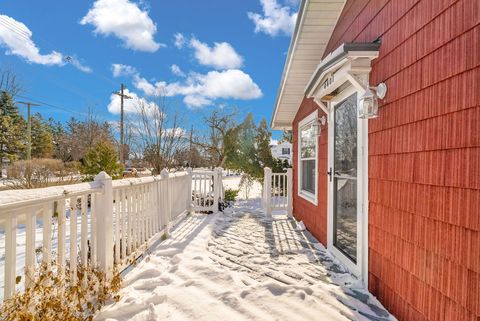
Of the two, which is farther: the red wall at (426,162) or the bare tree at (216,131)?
the bare tree at (216,131)

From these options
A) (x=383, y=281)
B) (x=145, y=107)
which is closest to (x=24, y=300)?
(x=383, y=281)

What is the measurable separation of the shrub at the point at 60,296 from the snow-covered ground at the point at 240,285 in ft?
0.43

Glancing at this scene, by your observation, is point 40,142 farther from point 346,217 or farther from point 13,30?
point 346,217

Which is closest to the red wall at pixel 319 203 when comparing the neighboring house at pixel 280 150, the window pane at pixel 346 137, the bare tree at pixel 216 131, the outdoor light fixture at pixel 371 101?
the window pane at pixel 346 137

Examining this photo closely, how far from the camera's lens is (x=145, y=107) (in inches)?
378

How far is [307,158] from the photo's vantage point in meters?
5.33

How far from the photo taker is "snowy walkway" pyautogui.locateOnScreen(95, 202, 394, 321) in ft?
6.47

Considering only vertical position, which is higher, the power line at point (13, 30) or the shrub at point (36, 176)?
the power line at point (13, 30)

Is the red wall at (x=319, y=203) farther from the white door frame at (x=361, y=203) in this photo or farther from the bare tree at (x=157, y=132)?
the bare tree at (x=157, y=132)

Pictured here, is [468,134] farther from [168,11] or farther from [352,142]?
[168,11]

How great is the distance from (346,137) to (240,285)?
6.58ft

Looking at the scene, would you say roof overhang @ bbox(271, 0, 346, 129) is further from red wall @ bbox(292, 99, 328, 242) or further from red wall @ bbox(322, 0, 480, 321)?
red wall @ bbox(322, 0, 480, 321)

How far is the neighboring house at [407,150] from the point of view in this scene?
1442 millimetres

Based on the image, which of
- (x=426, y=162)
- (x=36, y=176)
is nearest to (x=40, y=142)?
(x=36, y=176)
